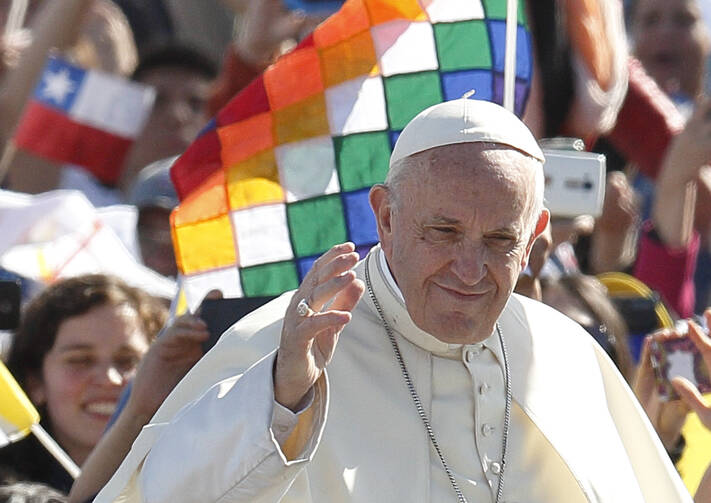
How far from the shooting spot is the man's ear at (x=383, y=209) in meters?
3.92

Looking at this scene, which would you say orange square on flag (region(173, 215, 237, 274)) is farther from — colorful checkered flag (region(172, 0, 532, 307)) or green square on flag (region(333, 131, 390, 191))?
green square on flag (region(333, 131, 390, 191))

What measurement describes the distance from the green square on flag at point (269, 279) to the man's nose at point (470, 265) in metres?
1.38

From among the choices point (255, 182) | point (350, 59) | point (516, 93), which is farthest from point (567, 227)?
point (255, 182)

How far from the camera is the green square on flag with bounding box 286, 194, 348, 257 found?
5168mm

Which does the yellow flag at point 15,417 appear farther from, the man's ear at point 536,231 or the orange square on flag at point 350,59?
the man's ear at point 536,231

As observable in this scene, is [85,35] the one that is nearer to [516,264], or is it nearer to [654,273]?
[654,273]

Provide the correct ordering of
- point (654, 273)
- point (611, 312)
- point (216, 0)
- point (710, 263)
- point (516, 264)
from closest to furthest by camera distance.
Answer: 1. point (516, 264)
2. point (611, 312)
3. point (654, 273)
4. point (710, 263)
5. point (216, 0)

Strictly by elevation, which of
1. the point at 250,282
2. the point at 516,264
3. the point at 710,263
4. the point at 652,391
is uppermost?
the point at 516,264

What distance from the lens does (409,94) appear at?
5363mm

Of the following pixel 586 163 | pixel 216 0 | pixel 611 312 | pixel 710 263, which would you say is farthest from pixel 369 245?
pixel 216 0

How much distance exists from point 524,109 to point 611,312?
0.84m

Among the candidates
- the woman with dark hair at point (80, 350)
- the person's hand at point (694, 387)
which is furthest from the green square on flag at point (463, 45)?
the woman with dark hair at point (80, 350)

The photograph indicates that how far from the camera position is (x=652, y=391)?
5.09 meters

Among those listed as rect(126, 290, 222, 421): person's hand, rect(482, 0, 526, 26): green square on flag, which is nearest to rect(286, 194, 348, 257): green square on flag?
rect(126, 290, 222, 421): person's hand
